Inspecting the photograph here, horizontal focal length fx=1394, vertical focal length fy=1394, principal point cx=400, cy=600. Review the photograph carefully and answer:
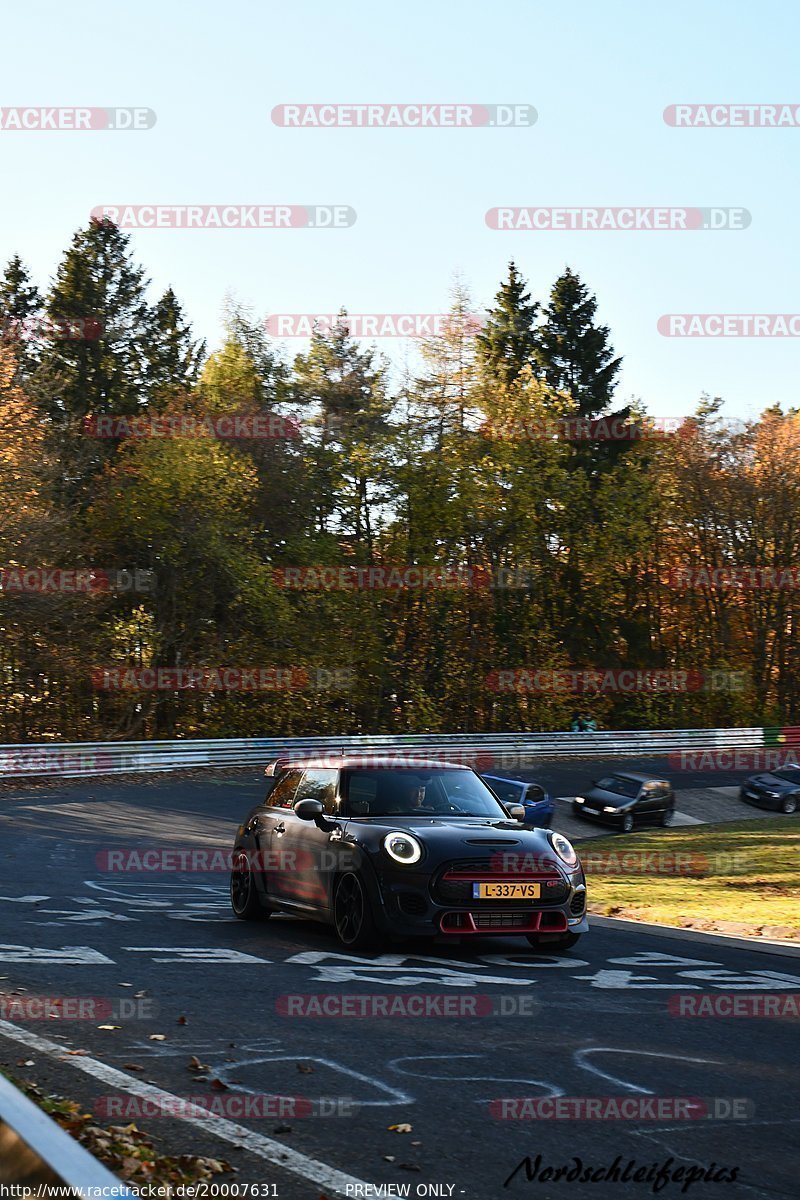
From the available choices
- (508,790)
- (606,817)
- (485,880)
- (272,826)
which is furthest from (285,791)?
(606,817)

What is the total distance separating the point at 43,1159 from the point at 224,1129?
2.56m

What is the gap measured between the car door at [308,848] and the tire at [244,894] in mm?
584

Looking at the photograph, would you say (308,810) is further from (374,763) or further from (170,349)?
(170,349)

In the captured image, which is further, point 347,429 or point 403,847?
point 347,429

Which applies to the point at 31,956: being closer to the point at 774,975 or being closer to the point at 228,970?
the point at 228,970

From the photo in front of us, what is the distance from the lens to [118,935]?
36.8 ft

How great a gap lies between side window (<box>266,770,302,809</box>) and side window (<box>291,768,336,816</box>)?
97mm

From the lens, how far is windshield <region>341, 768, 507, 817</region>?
1121 cm

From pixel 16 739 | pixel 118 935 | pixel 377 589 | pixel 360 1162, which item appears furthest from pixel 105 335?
pixel 360 1162

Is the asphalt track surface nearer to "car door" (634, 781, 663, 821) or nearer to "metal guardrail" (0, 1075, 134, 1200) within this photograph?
"metal guardrail" (0, 1075, 134, 1200)

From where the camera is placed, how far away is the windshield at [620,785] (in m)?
32.4

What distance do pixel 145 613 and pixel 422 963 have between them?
35332 mm

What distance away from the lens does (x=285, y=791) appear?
40.7ft

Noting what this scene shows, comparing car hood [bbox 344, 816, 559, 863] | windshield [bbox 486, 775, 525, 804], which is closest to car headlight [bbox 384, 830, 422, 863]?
car hood [bbox 344, 816, 559, 863]
